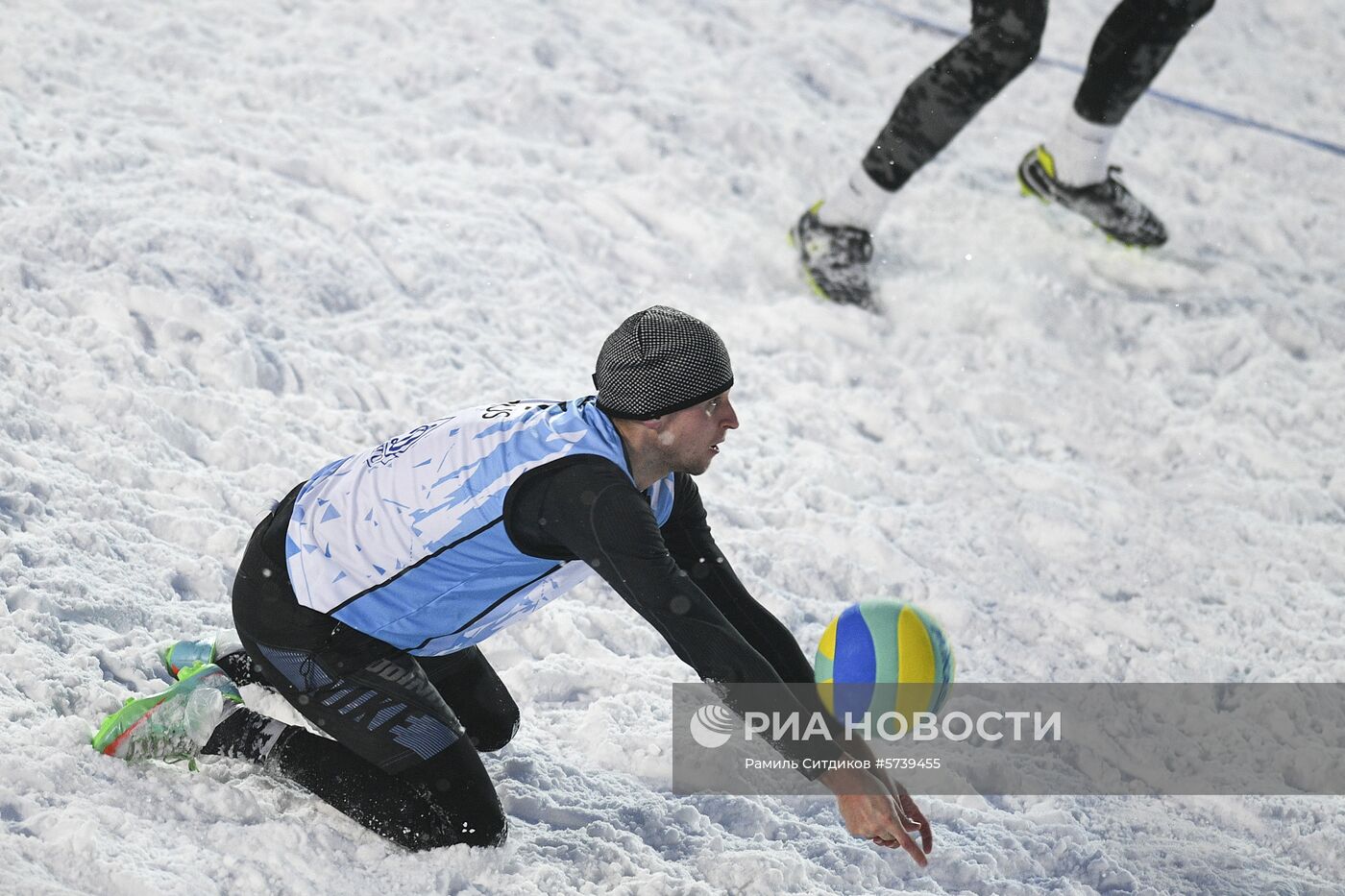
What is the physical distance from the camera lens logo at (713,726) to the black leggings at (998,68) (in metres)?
2.94

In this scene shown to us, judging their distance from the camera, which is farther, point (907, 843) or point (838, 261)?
point (838, 261)

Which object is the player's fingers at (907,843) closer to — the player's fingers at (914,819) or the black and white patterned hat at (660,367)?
the player's fingers at (914,819)

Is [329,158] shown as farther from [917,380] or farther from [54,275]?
[917,380]

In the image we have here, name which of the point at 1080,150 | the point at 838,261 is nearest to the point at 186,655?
the point at 838,261

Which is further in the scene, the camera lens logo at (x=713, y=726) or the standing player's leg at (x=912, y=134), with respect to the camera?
the standing player's leg at (x=912, y=134)

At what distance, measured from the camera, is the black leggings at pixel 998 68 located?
207 inches

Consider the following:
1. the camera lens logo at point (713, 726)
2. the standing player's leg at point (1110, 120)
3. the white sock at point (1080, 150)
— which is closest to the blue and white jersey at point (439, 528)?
the camera lens logo at point (713, 726)

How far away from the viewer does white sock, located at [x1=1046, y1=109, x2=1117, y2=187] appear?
598cm

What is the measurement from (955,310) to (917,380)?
1.96 ft

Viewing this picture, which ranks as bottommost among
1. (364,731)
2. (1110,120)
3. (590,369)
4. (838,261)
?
(590,369)

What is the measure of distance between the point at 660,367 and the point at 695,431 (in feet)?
0.50

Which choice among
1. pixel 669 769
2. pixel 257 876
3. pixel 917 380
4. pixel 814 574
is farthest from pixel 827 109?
pixel 257 876

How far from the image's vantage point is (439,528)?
8.66 ft

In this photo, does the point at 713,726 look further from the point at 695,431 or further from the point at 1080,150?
the point at 1080,150
